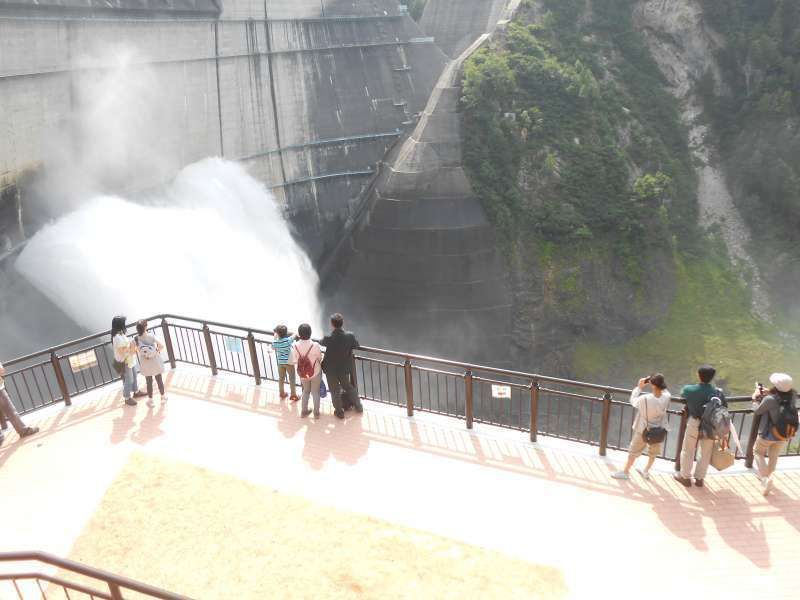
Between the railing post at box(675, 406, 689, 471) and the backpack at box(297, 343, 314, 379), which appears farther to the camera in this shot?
the backpack at box(297, 343, 314, 379)

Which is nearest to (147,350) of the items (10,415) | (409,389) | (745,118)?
(10,415)

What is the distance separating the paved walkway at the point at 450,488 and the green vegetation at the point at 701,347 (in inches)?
586

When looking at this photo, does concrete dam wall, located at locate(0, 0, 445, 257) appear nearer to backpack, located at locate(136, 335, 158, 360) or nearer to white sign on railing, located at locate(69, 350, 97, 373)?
white sign on railing, located at locate(69, 350, 97, 373)

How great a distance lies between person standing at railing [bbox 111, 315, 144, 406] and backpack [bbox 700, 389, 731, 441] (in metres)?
6.80

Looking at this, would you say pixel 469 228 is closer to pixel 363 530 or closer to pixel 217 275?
pixel 217 275

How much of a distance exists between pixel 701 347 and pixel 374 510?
1830 centimetres

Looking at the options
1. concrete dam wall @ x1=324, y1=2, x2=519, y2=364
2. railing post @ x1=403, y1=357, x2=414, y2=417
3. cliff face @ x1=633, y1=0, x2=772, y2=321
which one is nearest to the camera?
railing post @ x1=403, y1=357, x2=414, y2=417

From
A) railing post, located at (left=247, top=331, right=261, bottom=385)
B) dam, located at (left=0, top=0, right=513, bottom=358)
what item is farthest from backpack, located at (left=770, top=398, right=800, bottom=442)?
dam, located at (left=0, top=0, right=513, bottom=358)

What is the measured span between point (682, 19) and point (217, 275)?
22.8 metres

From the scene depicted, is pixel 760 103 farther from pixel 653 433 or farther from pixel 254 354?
pixel 254 354

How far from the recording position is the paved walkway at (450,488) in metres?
5.83

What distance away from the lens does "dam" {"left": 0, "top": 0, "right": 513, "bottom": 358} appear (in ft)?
48.2

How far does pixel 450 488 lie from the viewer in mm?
6832

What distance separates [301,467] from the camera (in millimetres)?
7219
